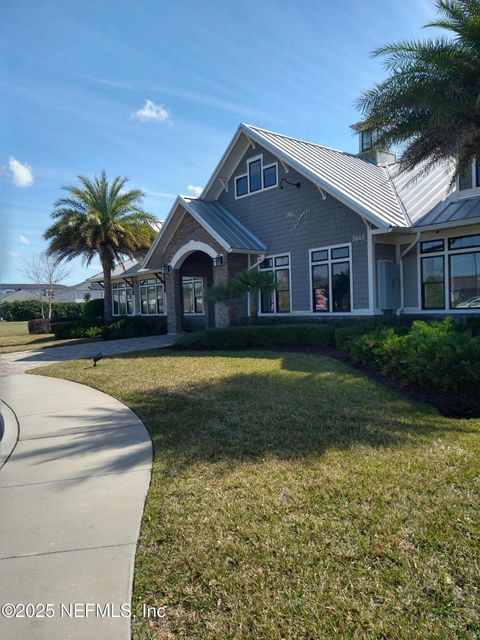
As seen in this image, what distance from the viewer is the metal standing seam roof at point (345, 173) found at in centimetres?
1421

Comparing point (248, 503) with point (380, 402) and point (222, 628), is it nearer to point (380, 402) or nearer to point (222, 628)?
point (222, 628)

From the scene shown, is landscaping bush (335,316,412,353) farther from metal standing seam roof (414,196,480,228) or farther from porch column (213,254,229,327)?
porch column (213,254,229,327)

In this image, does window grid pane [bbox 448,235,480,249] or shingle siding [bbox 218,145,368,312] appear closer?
window grid pane [bbox 448,235,480,249]

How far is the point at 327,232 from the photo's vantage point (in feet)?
51.8

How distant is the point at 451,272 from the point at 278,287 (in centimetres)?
634

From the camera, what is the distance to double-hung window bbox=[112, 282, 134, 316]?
102 feet

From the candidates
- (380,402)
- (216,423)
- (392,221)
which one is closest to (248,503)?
(216,423)

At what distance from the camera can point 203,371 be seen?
10664mm

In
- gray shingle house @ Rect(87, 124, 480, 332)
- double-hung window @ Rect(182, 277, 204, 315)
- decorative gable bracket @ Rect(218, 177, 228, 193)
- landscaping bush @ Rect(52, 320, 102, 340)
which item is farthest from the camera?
landscaping bush @ Rect(52, 320, 102, 340)

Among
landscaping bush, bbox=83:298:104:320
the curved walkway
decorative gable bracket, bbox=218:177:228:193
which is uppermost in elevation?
decorative gable bracket, bbox=218:177:228:193

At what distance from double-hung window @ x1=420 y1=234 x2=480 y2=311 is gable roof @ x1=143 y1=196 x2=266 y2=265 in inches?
252

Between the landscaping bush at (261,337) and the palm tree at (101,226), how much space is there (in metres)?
12.2

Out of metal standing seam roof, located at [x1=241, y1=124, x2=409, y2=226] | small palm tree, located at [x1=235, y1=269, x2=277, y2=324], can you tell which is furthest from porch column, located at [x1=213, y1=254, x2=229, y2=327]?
metal standing seam roof, located at [x1=241, y1=124, x2=409, y2=226]

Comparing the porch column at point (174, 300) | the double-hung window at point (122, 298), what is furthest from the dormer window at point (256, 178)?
the double-hung window at point (122, 298)
